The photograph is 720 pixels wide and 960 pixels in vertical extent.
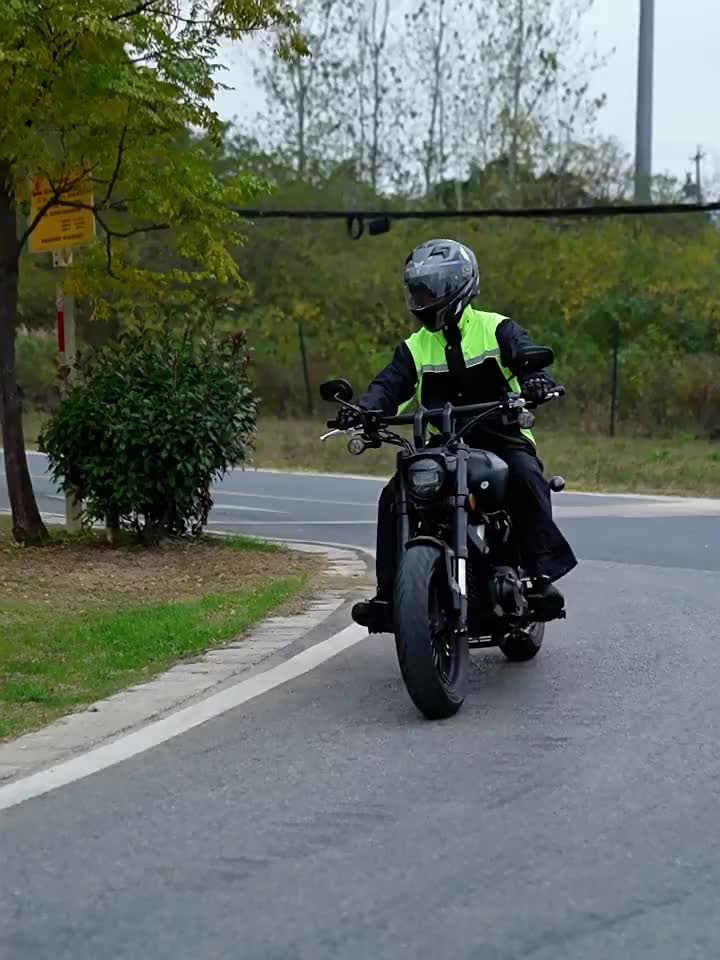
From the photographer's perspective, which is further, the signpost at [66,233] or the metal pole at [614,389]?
the metal pole at [614,389]

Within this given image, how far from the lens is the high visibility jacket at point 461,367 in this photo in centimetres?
780

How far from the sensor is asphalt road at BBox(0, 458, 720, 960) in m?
4.50

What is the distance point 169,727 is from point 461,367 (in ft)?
6.95

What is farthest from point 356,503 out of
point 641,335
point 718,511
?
point 641,335

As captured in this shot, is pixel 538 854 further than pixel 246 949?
Yes

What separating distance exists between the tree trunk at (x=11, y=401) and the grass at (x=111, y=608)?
11.5 inches

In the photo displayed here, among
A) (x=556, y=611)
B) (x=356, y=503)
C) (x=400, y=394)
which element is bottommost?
(x=356, y=503)

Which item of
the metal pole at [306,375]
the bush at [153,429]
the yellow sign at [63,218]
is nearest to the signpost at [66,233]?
the yellow sign at [63,218]

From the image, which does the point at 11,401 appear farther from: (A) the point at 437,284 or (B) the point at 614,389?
(B) the point at 614,389

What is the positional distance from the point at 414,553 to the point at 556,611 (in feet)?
3.79

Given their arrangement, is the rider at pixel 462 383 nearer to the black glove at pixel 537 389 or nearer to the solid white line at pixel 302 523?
the black glove at pixel 537 389

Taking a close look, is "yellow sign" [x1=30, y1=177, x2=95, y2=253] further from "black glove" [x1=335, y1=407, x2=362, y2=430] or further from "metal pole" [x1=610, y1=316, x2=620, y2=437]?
"metal pole" [x1=610, y1=316, x2=620, y2=437]

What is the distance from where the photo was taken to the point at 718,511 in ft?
58.4

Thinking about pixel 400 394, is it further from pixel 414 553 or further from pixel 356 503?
pixel 356 503
